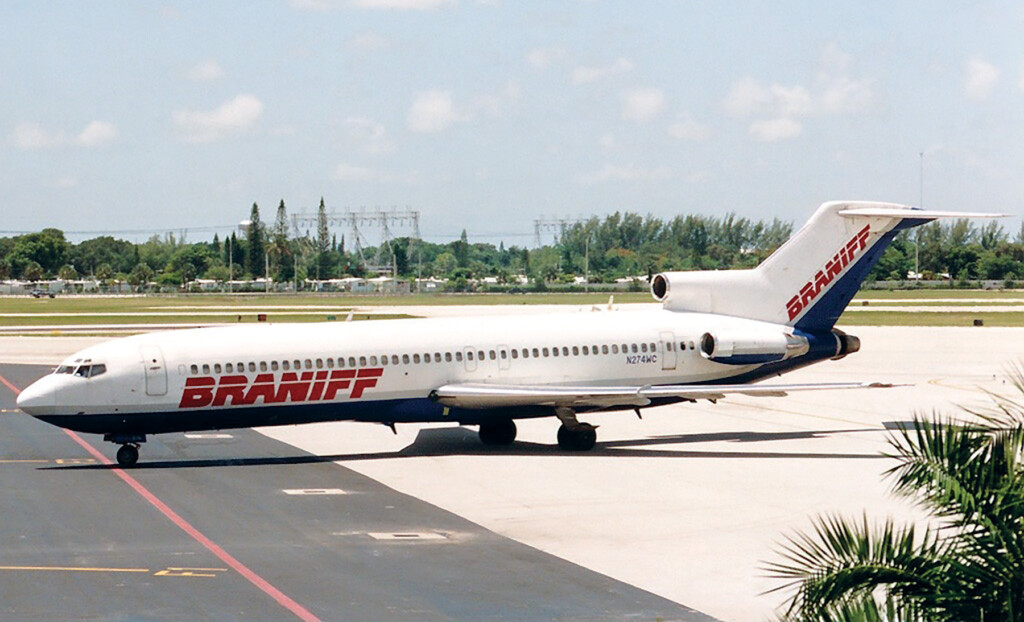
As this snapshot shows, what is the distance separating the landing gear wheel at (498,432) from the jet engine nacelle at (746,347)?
17.6 ft

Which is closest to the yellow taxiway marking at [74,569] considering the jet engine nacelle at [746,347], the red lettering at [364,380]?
the red lettering at [364,380]

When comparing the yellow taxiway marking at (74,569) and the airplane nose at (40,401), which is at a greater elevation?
the airplane nose at (40,401)

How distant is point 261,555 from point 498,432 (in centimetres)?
1404

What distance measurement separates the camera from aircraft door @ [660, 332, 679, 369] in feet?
120

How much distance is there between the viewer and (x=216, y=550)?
22.7 metres

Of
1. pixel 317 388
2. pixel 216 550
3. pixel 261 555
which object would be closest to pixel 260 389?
pixel 317 388

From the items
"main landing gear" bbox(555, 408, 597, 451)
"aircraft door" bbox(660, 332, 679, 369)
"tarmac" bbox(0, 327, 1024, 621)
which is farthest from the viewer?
"aircraft door" bbox(660, 332, 679, 369)

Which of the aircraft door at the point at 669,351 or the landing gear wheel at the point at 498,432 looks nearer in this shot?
the landing gear wheel at the point at 498,432

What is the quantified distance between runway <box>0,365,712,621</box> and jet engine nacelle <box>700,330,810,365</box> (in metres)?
10.2

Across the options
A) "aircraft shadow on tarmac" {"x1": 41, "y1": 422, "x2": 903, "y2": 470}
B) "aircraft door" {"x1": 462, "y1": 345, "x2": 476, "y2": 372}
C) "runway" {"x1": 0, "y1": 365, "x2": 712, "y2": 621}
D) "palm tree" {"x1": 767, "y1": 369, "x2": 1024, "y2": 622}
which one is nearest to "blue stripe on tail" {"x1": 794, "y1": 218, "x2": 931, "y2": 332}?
"aircraft shadow on tarmac" {"x1": 41, "y1": 422, "x2": 903, "y2": 470}

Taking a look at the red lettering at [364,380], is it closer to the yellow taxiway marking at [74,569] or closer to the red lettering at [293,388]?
the red lettering at [293,388]

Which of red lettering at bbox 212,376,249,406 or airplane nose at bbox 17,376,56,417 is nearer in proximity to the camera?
airplane nose at bbox 17,376,56,417

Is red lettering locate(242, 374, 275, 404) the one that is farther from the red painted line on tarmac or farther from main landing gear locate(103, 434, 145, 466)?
the red painted line on tarmac

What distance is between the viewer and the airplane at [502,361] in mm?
31906
